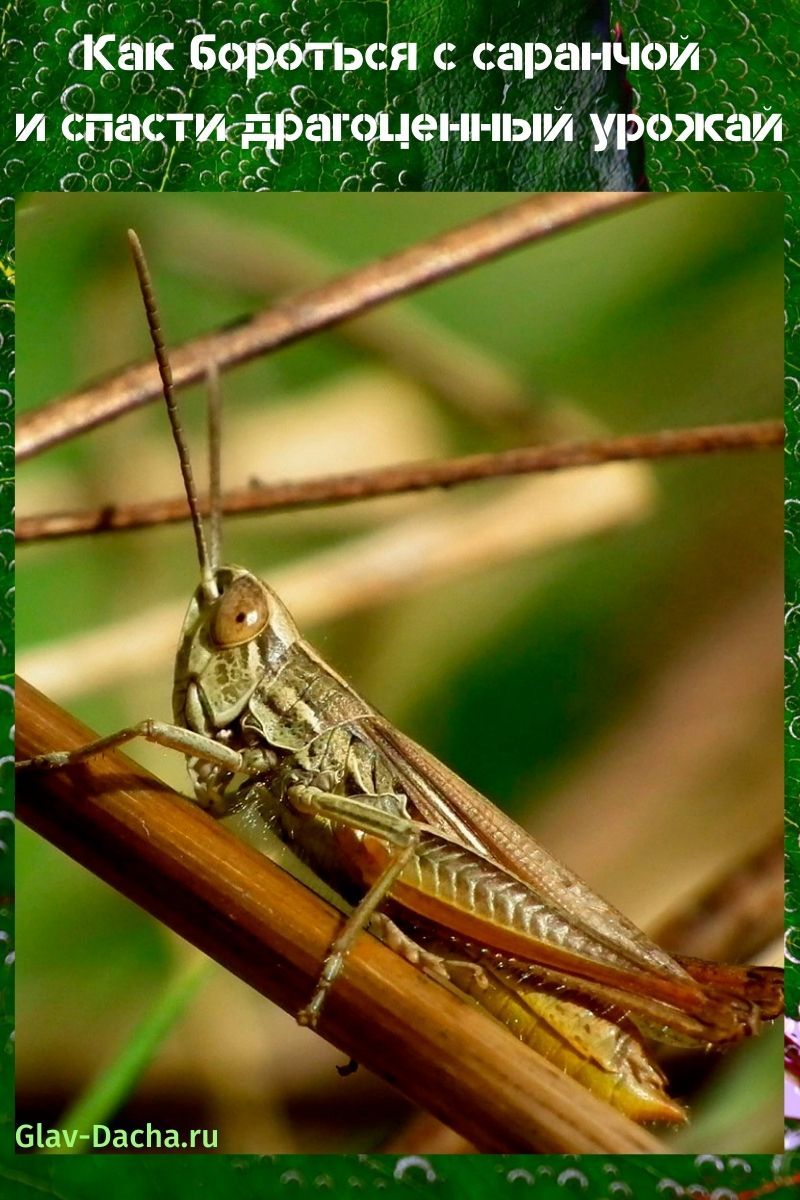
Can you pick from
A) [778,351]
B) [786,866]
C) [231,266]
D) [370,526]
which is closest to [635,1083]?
[786,866]

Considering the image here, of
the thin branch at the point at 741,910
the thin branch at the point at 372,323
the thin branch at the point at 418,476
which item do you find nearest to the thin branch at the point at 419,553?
the thin branch at the point at 418,476

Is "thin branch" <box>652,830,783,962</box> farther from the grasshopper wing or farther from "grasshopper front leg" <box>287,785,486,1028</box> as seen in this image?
"grasshopper front leg" <box>287,785,486,1028</box>

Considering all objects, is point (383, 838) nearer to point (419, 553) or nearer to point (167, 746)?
point (167, 746)

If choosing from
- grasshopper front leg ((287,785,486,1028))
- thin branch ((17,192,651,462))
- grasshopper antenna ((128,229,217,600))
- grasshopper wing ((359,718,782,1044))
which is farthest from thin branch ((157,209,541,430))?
grasshopper front leg ((287,785,486,1028))

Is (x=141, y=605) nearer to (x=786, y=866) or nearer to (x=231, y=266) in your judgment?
(x=231, y=266)

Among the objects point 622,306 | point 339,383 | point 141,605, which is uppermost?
point 622,306

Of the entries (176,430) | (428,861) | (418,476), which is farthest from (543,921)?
(176,430)

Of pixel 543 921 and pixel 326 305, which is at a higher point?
pixel 326 305
